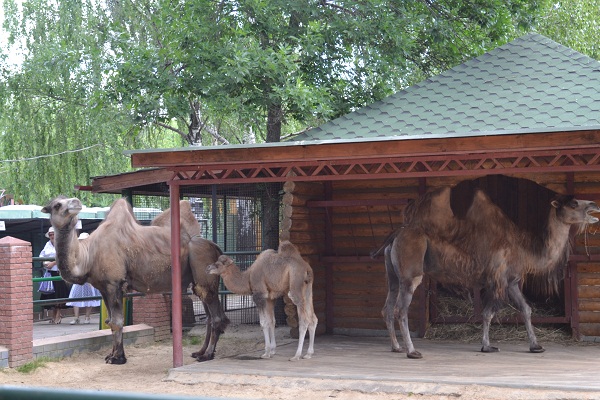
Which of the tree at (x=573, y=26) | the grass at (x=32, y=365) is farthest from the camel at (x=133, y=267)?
the tree at (x=573, y=26)

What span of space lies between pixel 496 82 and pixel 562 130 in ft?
11.7

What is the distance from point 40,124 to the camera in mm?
23547

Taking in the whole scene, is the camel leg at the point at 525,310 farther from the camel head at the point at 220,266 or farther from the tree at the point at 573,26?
the tree at the point at 573,26

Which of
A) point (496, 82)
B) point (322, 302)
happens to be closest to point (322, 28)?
point (496, 82)

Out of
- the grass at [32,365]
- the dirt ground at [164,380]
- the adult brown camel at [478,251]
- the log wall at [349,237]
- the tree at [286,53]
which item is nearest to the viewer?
the dirt ground at [164,380]

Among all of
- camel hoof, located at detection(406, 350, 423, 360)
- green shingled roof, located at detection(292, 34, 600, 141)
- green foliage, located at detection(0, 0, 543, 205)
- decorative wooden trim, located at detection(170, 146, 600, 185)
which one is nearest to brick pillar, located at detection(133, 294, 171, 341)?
decorative wooden trim, located at detection(170, 146, 600, 185)

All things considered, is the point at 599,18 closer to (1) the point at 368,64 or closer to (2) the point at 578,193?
(1) the point at 368,64

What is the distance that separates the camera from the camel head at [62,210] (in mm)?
10297

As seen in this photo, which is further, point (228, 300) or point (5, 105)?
point (5, 105)

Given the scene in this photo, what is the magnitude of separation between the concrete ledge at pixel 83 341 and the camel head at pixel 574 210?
6797mm

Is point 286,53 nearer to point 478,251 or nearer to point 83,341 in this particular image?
point 478,251

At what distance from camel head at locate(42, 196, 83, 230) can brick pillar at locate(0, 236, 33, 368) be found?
98cm

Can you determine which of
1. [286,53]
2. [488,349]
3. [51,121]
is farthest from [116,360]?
[51,121]

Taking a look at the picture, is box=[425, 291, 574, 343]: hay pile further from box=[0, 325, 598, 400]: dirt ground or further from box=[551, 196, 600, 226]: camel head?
box=[0, 325, 598, 400]: dirt ground
